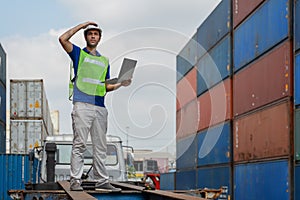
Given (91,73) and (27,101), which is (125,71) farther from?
(27,101)

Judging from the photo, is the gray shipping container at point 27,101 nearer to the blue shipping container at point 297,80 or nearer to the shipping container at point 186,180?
the shipping container at point 186,180

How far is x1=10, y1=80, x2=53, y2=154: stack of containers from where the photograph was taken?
24.8 m

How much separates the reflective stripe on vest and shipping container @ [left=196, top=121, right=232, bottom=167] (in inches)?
370

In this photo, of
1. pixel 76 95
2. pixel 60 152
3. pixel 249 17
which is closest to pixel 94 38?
pixel 76 95

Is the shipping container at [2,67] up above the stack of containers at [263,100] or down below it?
above

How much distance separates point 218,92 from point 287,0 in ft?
21.2

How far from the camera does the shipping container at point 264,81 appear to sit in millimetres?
10523

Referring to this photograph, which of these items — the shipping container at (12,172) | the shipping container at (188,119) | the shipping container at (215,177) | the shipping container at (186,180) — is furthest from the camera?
the shipping container at (188,119)

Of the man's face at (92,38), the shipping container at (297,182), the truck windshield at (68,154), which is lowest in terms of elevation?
the shipping container at (297,182)

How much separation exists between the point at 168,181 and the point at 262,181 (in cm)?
1443

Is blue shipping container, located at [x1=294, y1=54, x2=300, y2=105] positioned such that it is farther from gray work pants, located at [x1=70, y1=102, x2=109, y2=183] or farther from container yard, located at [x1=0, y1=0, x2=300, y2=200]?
gray work pants, located at [x1=70, y1=102, x2=109, y2=183]

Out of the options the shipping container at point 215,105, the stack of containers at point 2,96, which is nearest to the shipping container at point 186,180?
the shipping container at point 215,105

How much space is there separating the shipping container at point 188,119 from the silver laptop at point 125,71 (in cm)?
1374

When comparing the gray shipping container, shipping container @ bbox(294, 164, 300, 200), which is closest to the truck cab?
shipping container @ bbox(294, 164, 300, 200)
